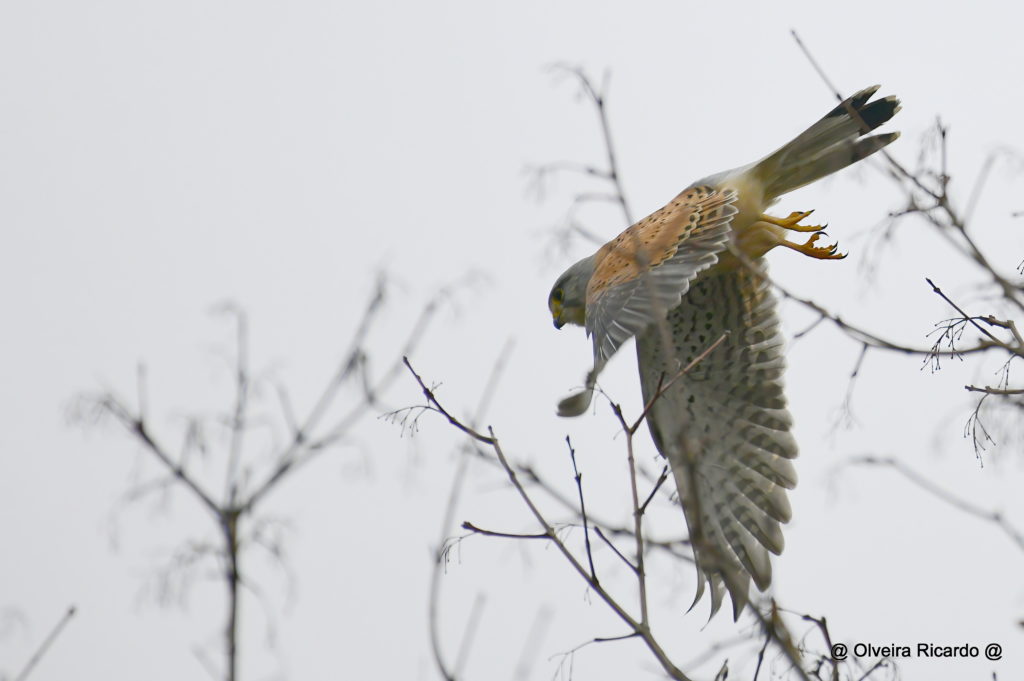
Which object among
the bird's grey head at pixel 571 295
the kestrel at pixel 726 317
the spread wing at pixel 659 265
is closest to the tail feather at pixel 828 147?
the kestrel at pixel 726 317

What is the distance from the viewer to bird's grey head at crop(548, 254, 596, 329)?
5297mm

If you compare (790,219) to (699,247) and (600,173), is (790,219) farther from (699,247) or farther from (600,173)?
(600,173)

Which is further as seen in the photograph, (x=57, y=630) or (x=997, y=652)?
(x=997, y=652)

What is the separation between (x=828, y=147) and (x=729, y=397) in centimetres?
124

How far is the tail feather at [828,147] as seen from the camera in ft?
13.3

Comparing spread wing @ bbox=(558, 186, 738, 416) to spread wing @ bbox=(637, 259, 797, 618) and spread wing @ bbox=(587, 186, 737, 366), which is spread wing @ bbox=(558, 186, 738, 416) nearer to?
spread wing @ bbox=(587, 186, 737, 366)

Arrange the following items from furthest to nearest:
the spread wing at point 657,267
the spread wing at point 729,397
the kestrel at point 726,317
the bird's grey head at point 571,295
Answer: the bird's grey head at point 571,295 < the spread wing at point 729,397 < the kestrel at point 726,317 < the spread wing at point 657,267

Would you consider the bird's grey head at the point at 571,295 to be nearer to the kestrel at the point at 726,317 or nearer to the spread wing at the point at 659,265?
the kestrel at the point at 726,317

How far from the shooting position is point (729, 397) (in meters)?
5.04

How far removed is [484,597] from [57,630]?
0.80m

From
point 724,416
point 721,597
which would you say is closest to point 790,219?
point 724,416

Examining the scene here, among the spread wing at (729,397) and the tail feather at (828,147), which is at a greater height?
the tail feather at (828,147)

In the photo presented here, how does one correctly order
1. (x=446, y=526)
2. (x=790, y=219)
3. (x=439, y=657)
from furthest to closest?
(x=790, y=219)
(x=446, y=526)
(x=439, y=657)

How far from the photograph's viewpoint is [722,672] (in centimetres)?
214
